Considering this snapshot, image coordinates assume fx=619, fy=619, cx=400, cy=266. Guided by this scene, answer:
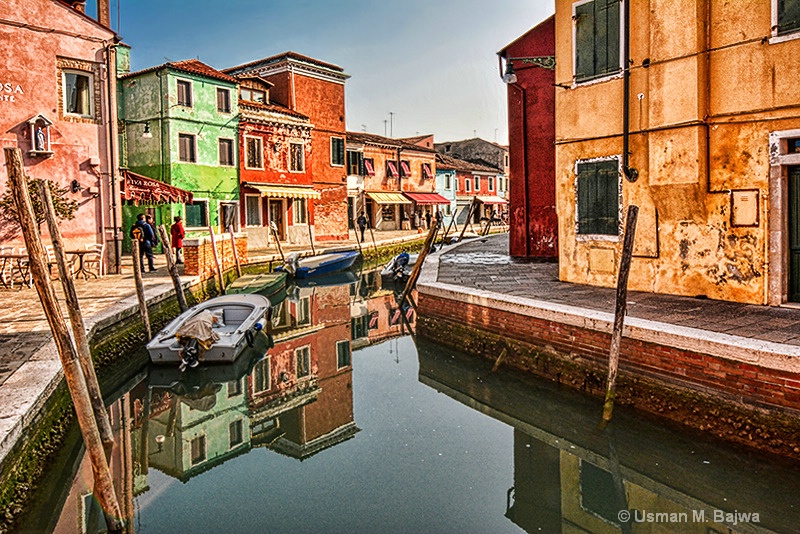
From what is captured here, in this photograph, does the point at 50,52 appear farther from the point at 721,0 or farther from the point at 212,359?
the point at 721,0

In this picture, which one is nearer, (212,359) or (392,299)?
(212,359)

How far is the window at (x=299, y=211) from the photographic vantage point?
28500 mm

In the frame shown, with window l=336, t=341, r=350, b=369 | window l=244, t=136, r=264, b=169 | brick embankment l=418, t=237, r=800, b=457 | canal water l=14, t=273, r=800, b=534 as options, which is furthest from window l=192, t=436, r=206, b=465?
window l=244, t=136, r=264, b=169

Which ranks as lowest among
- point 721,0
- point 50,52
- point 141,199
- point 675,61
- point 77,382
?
point 77,382

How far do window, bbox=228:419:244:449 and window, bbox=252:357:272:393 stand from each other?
124 centimetres

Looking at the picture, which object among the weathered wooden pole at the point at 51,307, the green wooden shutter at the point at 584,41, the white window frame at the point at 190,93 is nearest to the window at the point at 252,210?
the white window frame at the point at 190,93

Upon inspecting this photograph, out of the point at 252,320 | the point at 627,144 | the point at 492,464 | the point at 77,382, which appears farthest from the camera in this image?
the point at 252,320

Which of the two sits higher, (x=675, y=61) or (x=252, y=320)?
(x=675, y=61)

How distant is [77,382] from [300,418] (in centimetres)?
380

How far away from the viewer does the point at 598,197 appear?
1010 centimetres

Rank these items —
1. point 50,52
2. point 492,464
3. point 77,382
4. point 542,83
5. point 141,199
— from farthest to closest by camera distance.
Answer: point 141,199
point 542,83
point 50,52
point 492,464
point 77,382

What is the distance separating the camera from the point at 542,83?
15719mm

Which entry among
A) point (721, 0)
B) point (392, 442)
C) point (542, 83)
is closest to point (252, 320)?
point (392, 442)

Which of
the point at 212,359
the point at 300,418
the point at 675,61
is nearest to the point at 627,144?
the point at 675,61
